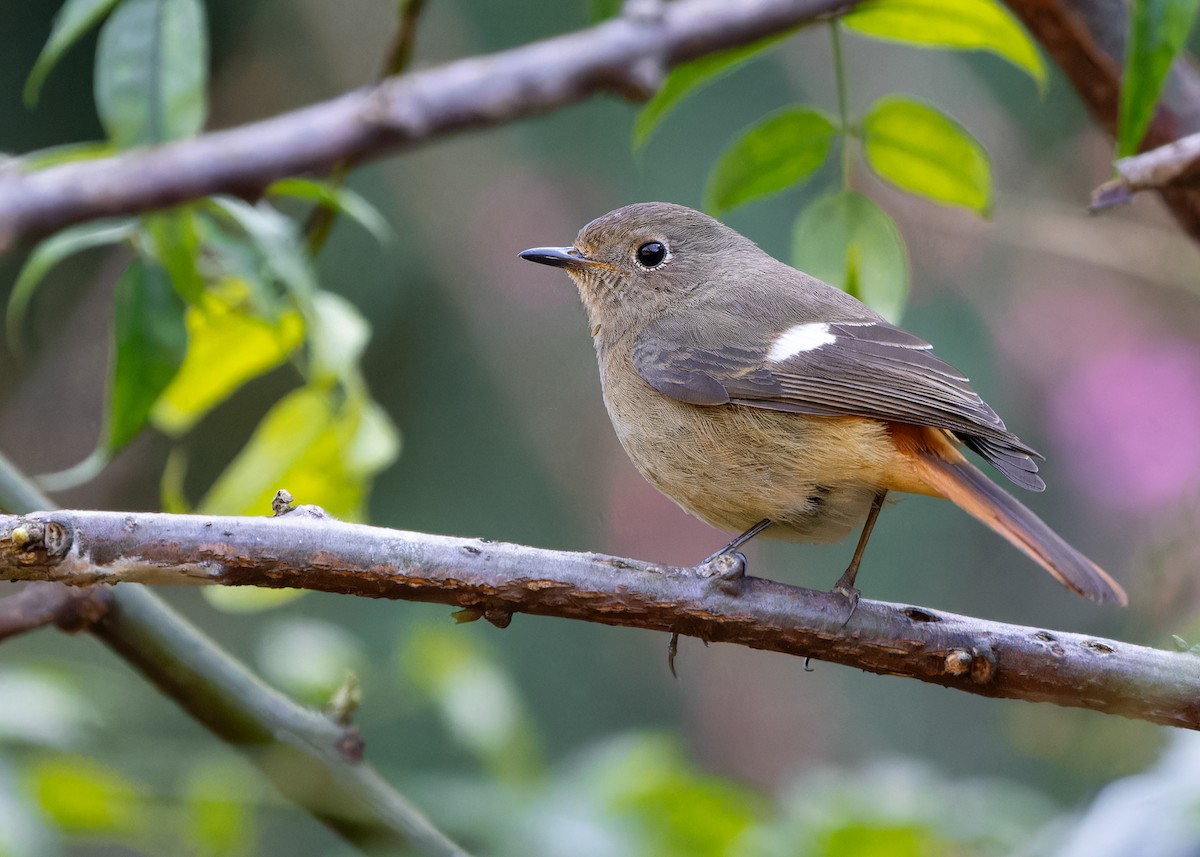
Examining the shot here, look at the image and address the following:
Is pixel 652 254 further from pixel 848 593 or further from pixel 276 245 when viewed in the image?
pixel 848 593

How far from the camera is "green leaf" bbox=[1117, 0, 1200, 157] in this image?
5.88 feet

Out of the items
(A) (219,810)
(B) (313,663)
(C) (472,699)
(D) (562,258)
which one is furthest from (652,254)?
(A) (219,810)

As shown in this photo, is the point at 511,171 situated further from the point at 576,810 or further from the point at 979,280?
the point at 576,810

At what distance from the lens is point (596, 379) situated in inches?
176

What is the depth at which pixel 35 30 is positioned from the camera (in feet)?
15.2

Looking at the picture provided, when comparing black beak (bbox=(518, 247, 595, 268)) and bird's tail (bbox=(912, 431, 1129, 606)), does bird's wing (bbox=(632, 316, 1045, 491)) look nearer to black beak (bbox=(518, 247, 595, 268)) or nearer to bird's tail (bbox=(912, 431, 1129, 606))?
bird's tail (bbox=(912, 431, 1129, 606))

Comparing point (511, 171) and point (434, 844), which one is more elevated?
point (511, 171)

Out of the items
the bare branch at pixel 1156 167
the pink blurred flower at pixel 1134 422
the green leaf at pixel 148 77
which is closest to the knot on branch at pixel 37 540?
the green leaf at pixel 148 77

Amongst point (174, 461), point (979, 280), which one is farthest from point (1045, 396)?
point (174, 461)

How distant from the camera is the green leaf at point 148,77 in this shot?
79.6 inches

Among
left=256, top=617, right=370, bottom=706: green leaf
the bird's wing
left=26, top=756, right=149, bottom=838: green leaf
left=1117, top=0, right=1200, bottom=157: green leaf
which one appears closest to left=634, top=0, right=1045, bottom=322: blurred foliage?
the bird's wing

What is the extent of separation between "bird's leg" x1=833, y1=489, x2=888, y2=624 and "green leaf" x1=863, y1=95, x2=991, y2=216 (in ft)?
2.04

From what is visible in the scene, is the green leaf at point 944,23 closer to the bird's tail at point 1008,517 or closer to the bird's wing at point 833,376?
the bird's wing at point 833,376

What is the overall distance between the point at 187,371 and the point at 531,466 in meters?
2.29
